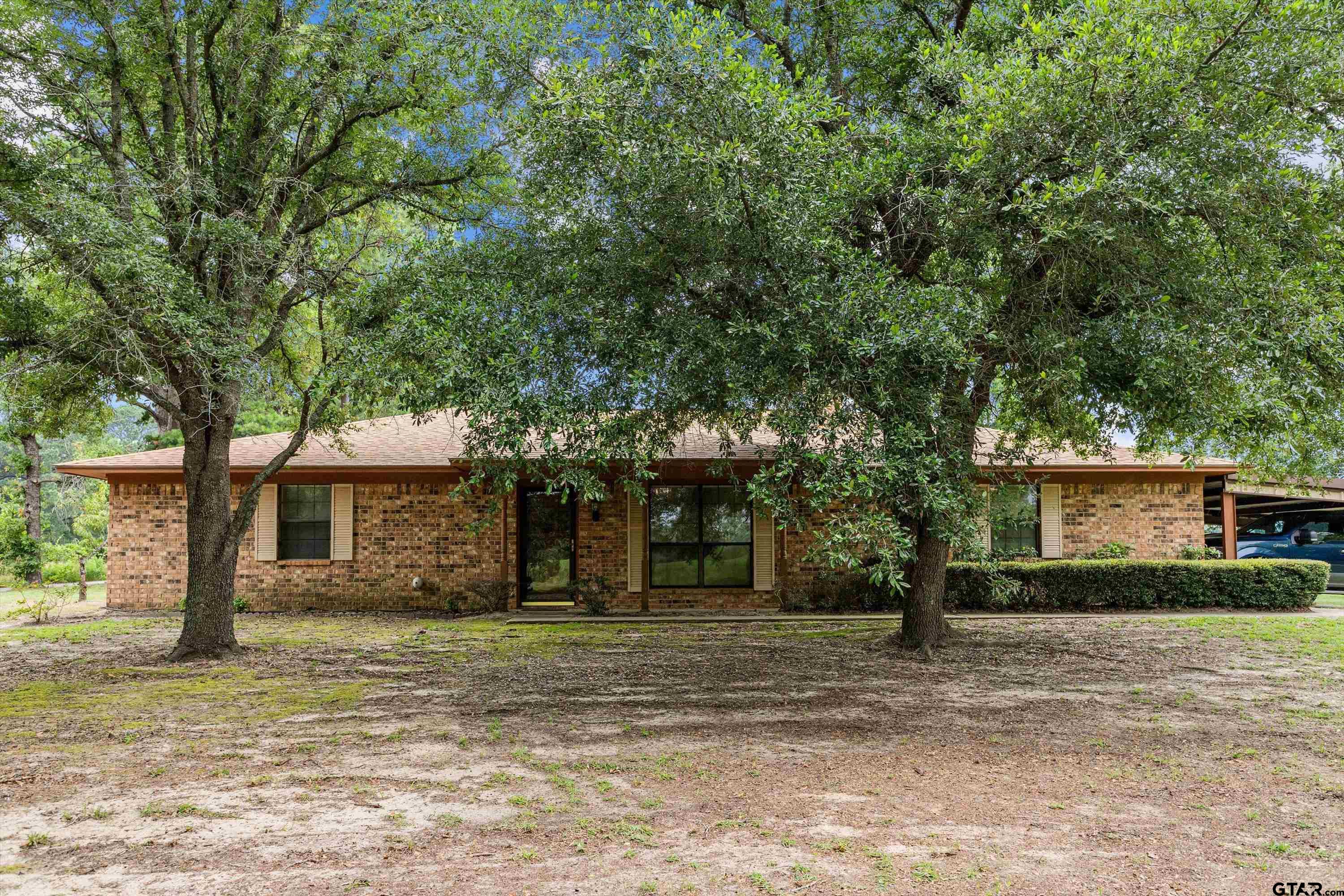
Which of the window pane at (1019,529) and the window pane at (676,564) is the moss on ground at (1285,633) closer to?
the window pane at (1019,529)

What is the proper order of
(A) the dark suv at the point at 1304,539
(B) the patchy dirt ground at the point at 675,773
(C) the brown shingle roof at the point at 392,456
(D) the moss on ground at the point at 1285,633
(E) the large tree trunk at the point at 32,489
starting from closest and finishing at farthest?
(B) the patchy dirt ground at the point at 675,773 < (D) the moss on ground at the point at 1285,633 < (C) the brown shingle roof at the point at 392,456 < (A) the dark suv at the point at 1304,539 < (E) the large tree trunk at the point at 32,489

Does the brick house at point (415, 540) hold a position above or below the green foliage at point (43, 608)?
above

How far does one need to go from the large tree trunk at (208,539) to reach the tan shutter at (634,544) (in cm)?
631

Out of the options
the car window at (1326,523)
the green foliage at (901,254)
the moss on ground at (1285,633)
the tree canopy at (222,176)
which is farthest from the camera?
the car window at (1326,523)

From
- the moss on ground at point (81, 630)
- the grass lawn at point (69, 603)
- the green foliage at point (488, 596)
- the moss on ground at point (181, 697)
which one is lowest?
the grass lawn at point (69, 603)

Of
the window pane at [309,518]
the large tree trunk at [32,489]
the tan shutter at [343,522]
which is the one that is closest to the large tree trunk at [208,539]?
the tan shutter at [343,522]

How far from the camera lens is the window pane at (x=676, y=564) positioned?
49.5 feet

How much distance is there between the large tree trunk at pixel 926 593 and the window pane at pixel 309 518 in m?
10.00

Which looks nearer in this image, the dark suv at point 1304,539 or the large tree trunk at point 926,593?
the large tree trunk at point 926,593

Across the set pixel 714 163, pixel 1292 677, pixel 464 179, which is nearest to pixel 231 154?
pixel 464 179

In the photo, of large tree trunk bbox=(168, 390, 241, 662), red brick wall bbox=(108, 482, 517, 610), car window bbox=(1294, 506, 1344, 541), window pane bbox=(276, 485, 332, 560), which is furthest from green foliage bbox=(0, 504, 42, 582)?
car window bbox=(1294, 506, 1344, 541)

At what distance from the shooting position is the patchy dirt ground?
4.03m

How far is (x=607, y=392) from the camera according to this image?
841cm

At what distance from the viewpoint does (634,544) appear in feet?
48.9
